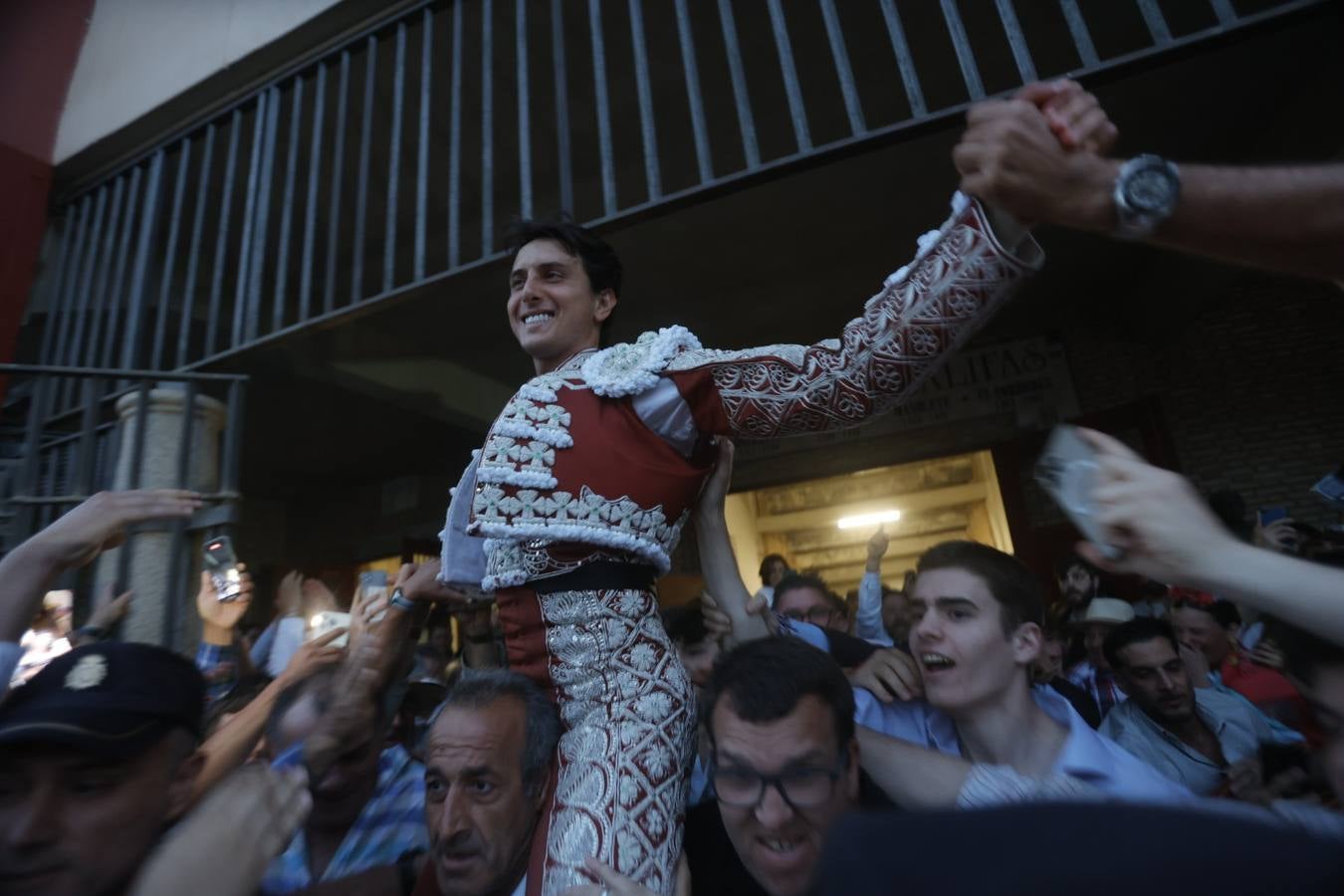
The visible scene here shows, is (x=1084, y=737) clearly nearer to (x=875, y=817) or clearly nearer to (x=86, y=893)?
(x=875, y=817)

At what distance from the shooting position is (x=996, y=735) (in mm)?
1969

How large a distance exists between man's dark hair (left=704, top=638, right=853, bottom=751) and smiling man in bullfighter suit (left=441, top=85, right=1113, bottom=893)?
150mm

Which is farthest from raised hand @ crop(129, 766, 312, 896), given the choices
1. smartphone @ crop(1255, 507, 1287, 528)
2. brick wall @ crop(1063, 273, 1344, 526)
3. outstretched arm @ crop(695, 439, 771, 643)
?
brick wall @ crop(1063, 273, 1344, 526)

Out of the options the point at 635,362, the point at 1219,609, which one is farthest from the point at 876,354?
the point at 1219,609

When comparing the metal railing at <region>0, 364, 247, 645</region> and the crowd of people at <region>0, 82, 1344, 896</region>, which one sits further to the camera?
the metal railing at <region>0, 364, 247, 645</region>

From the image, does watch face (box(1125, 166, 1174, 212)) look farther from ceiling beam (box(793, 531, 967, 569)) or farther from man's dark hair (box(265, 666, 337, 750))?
ceiling beam (box(793, 531, 967, 569))

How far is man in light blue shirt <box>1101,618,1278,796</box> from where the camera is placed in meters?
2.69

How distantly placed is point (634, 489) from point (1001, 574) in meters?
1.13

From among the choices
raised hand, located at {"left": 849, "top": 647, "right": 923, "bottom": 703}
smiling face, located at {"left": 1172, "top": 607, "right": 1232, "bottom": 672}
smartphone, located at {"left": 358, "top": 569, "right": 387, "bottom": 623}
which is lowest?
smiling face, located at {"left": 1172, "top": 607, "right": 1232, "bottom": 672}

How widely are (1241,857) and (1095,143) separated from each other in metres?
1.14

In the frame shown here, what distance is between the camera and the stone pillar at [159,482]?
3146 mm

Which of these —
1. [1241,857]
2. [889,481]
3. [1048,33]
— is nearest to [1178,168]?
[1241,857]

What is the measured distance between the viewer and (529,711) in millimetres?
1963

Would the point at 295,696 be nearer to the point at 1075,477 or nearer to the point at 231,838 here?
the point at 231,838
